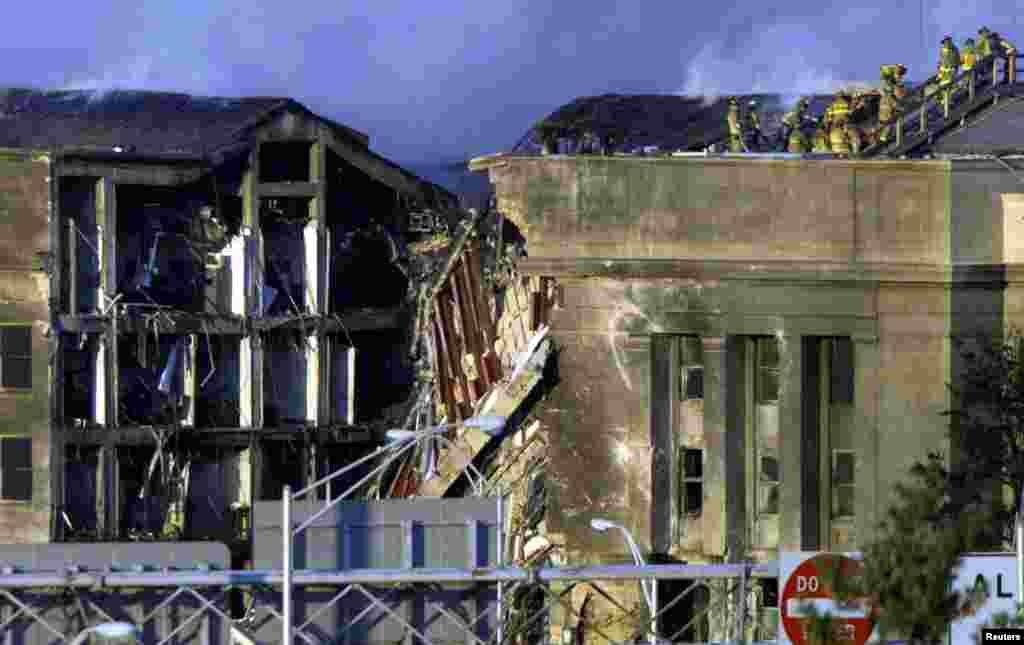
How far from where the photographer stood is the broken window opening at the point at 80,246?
6838 centimetres

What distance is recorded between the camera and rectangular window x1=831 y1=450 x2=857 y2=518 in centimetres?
6025

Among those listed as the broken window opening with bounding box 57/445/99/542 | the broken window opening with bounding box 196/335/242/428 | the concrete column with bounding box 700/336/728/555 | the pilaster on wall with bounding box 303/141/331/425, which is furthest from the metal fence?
the pilaster on wall with bounding box 303/141/331/425

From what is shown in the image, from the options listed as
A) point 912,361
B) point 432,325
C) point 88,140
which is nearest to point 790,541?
point 912,361

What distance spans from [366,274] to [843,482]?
14.5 metres

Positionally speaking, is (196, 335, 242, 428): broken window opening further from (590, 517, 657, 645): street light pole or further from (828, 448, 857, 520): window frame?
(828, 448, 857, 520): window frame

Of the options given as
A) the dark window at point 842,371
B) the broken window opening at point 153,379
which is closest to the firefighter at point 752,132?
the dark window at point 842,371

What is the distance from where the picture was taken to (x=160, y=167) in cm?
6906

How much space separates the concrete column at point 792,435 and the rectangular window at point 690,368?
4.13ft

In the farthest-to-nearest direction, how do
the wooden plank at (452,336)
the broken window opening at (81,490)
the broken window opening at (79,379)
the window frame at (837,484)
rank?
the wooden plank at (452,336), the broken window opening at (79,379), the broken window opening at (81,490), the window frame at (837,484)

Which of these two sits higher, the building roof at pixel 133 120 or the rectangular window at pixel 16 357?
the building roof at pixel 133 120

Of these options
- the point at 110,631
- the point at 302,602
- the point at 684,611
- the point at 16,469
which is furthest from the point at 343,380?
the point at 110,631

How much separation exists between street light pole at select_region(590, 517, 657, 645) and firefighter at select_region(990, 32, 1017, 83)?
10.7 meters

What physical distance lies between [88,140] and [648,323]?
14078 mm

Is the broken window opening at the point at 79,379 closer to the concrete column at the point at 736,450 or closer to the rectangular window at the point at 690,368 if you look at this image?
the rectangular window at the point at 690,368
